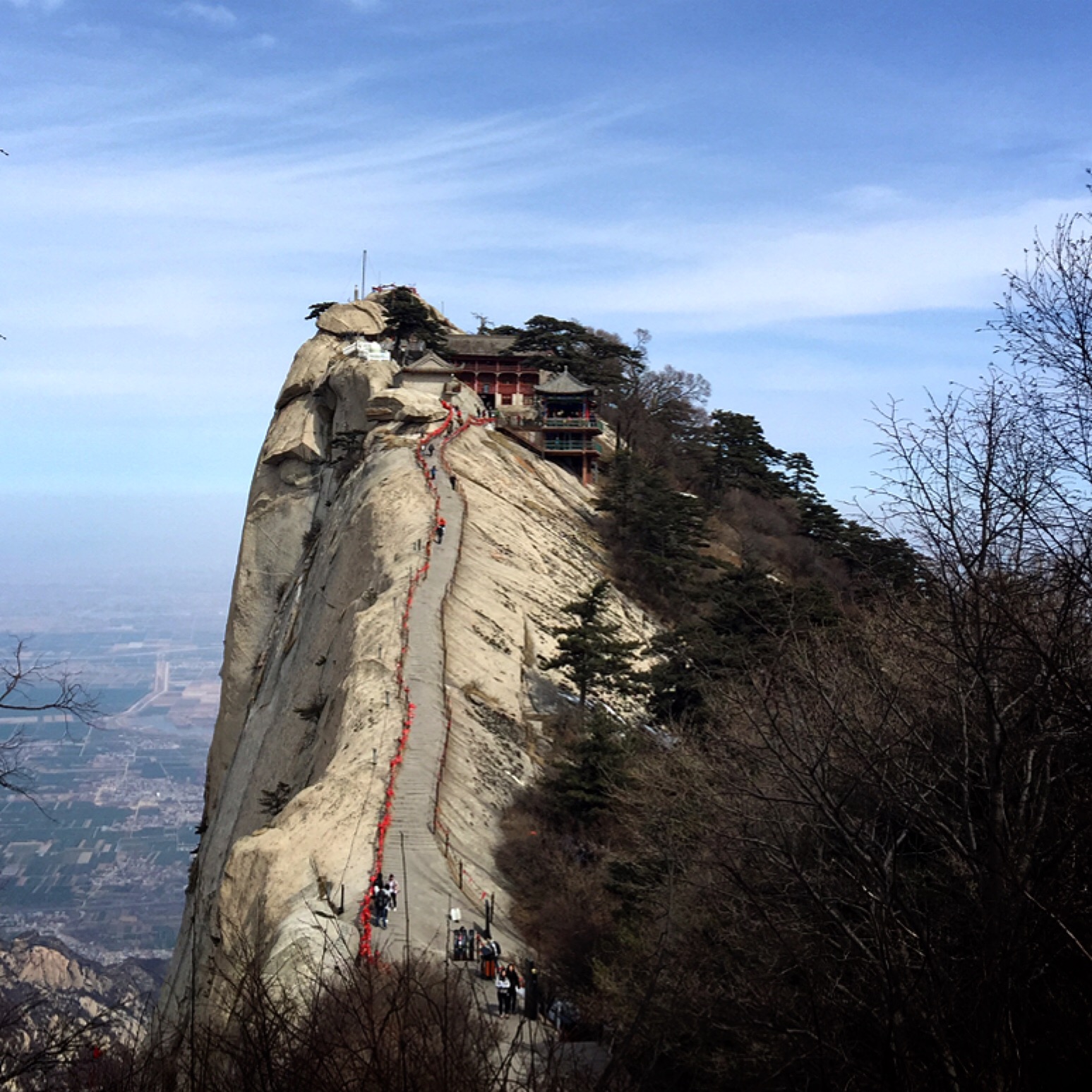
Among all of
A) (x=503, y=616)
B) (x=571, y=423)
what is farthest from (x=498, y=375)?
(x=503, y=616)

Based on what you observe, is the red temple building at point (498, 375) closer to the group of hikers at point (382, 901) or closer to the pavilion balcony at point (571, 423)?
the pavilion balcony at point (571, 423)

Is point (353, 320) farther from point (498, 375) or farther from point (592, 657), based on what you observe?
point (592, 657)

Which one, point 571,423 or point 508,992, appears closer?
point 508,992

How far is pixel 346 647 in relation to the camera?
32.0 meters

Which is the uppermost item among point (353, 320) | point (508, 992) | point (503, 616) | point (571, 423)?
point (353, 320)

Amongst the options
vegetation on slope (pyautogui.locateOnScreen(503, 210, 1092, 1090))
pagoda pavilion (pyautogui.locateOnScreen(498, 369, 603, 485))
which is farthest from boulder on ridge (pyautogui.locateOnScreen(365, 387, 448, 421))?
vegetation on slope (pyautogui.locateOnScreen(503, 210, 1092, 1090))

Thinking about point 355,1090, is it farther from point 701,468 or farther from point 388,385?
point 701,468

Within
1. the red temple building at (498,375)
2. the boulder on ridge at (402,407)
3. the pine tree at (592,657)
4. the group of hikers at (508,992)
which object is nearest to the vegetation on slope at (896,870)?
the group of hikers at (508,992)

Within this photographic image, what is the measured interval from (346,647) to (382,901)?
48.9 feet

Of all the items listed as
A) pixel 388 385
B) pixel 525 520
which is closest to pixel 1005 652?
pixel 525 520

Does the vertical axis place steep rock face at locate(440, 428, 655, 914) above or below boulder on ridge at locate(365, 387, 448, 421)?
below

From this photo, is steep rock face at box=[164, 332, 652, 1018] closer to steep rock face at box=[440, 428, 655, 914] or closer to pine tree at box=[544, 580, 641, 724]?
steep rock face at box=[440, 428, 655, 914]

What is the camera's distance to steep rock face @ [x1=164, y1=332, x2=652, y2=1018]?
20641 millimetres

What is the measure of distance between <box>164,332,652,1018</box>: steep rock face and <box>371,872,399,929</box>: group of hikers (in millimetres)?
A: 377
